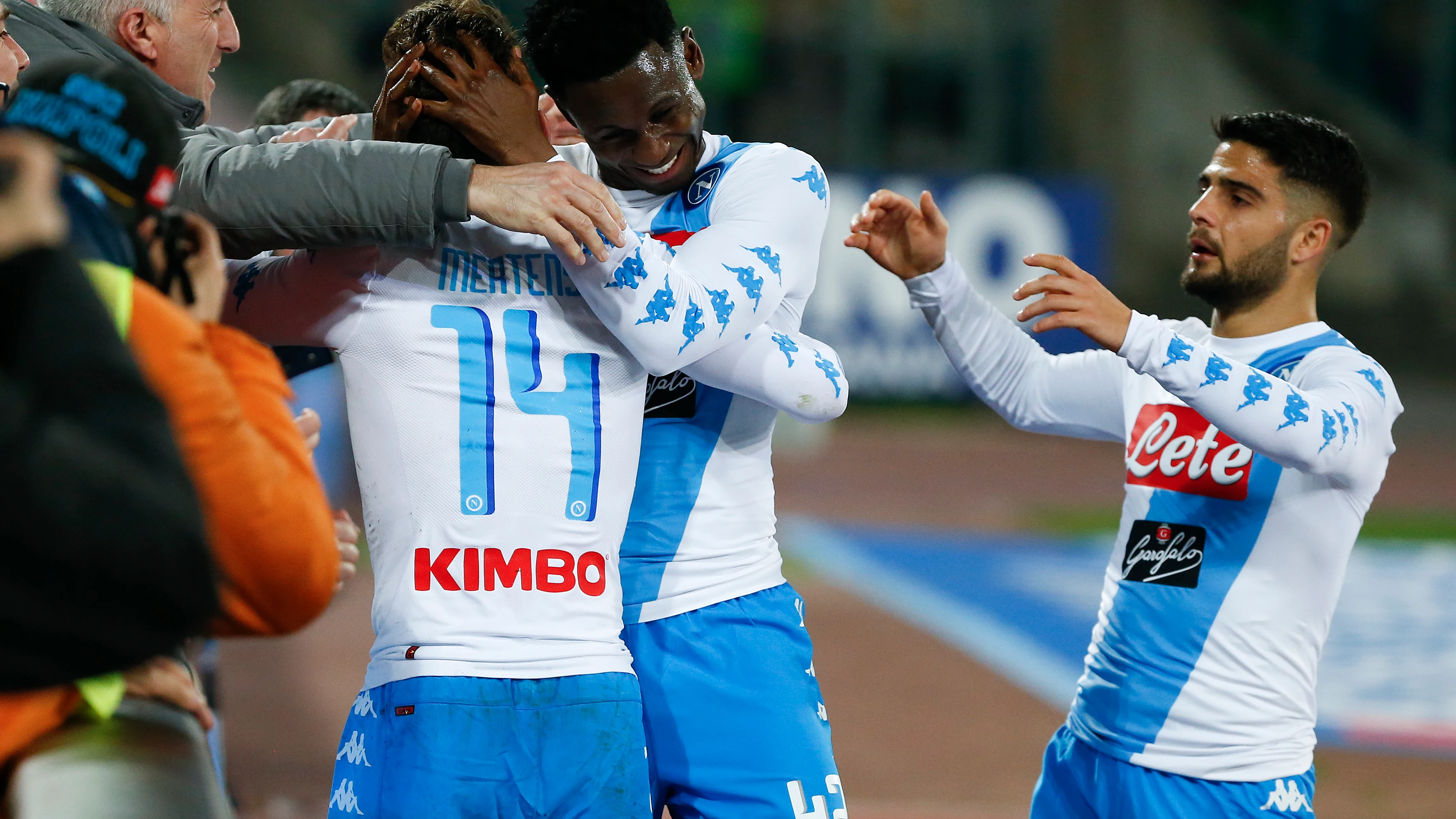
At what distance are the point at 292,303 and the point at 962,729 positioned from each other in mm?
5309

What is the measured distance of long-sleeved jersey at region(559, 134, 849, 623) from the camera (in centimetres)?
261

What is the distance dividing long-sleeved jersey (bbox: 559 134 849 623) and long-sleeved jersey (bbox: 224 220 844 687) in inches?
11.2

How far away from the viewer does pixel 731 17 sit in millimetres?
19172

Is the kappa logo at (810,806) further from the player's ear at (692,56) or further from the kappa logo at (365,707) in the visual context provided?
the player's ear at (692,56)

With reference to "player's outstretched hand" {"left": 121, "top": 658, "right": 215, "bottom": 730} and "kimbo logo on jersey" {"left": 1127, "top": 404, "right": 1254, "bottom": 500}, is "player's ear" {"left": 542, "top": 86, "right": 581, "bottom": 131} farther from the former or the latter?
"kimbo logo on jersey" {"left": 1127, "top": 404, "right": 1254, "bottom": 500}

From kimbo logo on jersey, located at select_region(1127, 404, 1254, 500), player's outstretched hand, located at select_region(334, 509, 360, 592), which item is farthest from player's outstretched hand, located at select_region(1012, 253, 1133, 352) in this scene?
player's outstretched hand, located at select_region(334, 509, 360, 592)

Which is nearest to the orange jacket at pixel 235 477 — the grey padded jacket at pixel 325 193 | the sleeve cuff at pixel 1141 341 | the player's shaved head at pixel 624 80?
the grey padded jacket at pixel 325 193

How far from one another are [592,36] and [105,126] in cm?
106

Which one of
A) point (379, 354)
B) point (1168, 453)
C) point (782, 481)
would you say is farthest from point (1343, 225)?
point (782, 481)

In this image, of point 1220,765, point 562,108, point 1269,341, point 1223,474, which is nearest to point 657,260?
point 562,108

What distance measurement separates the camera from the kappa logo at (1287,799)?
302 cm

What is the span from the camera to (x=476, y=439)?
2.36 meters

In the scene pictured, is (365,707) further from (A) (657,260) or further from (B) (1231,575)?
(B) (1231,575)

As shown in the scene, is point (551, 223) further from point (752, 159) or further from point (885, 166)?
point (885, 166)
